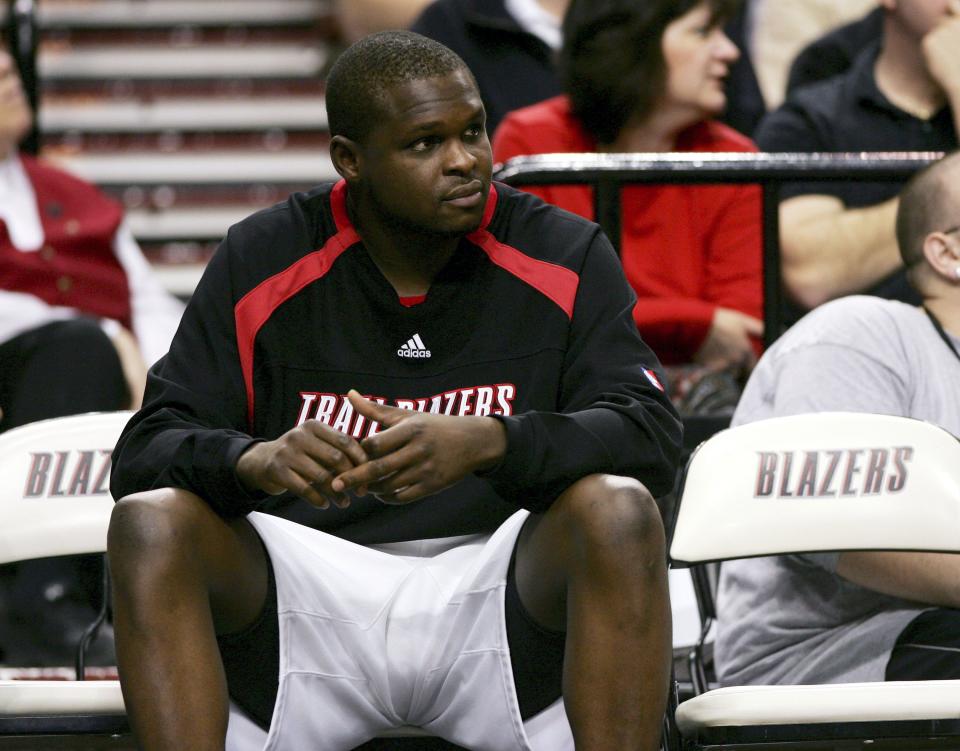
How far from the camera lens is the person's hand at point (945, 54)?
370cm

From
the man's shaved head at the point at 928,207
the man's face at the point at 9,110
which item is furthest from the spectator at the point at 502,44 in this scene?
the man's shaved head at the point at 928,207

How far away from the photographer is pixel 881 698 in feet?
7.06

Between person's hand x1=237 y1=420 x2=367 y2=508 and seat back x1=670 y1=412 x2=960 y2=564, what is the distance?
0.61m

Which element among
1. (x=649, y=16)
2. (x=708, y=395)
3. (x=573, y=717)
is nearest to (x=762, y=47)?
(x=649, y=16)

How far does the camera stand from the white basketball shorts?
6.82ft

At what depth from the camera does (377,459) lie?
75.2 inches

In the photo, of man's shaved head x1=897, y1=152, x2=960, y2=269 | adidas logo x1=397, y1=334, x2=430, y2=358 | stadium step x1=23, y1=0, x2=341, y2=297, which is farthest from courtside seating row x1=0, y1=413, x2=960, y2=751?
stadium step x1=23, y1=0, x2=341, y2=297

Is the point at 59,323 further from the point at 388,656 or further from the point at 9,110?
the point at 388,656

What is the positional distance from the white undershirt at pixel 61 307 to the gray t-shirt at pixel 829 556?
5.69 feet

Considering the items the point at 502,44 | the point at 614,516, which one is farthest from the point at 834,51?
the point at 614,516

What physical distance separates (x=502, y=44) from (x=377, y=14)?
98cm

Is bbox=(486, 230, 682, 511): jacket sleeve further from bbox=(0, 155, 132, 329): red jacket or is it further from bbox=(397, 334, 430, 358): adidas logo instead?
bbox=(0, 155, 132, 329): red jacket

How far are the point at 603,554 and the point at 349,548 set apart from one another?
0.45m

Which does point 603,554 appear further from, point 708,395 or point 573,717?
point 708,395
